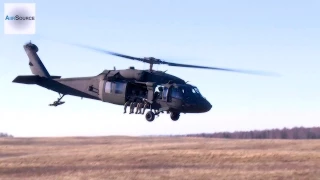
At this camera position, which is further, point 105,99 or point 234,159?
point 234,159

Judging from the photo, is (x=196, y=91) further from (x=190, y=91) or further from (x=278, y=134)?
(x=278, y=134)

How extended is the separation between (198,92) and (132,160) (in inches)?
1501

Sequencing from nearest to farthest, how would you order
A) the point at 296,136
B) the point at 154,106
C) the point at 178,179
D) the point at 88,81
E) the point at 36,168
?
the point at 154,106 < the point at 88,81 < the point at 178,179 < the point at 36,168 < the point at 296,136

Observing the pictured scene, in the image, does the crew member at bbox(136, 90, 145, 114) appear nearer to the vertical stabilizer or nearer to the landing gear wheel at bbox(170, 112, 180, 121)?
the landing gear wheel at bbox(170, 112, 180, 121)

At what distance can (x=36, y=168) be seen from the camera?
5878 cm

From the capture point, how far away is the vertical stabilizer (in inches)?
1262

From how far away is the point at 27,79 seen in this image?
28250mm

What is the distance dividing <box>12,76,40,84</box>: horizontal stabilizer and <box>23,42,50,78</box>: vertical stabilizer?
1995 mm

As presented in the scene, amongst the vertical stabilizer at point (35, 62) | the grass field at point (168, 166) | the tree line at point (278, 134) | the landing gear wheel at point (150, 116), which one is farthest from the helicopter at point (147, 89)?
the tree line at point (278, 134)

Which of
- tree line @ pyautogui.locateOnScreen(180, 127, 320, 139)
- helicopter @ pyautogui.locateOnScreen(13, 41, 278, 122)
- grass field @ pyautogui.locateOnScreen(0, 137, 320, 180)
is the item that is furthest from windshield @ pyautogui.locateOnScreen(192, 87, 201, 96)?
tree line @ pyautogui.locateOnScreen(180, 127, 320, 139)

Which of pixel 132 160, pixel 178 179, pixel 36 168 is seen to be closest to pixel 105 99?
pixel 178 179

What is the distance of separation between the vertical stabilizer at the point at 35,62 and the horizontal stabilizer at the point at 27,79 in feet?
6.55

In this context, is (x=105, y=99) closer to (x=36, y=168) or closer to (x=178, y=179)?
(x=178, y=179)

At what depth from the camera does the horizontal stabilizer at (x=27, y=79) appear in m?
27.0
